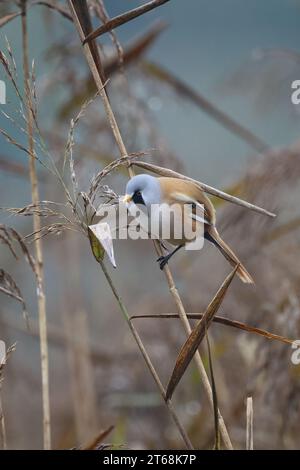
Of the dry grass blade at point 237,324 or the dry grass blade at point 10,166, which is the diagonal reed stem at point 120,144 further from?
the dry grass blade at point 10,166

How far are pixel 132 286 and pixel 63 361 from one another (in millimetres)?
651

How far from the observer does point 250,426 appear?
103 cm

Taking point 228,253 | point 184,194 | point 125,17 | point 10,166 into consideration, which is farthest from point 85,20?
point 10,166

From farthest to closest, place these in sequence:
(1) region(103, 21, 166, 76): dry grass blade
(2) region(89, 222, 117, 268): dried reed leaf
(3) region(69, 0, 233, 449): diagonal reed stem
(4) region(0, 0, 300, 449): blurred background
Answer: (4) region(0, 0, 300, 449): blurred background, (1) region(103, 21, 166, 76): dry grass blade, (3) region(69, 0, 233, 449): diagonal reed stem, (2) region(89, 222, 117, 268): dried reed leaf

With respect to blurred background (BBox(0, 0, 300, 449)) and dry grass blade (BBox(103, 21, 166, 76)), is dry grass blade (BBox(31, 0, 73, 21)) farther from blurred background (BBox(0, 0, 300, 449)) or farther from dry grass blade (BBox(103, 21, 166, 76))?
dry grass blade (BBox(103, 21, 166, 76))

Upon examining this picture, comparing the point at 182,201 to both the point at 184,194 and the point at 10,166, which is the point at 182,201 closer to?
the point at 184,194

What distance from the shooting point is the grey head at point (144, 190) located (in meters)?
1.01

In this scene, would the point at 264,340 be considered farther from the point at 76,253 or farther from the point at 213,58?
the point at 213,58

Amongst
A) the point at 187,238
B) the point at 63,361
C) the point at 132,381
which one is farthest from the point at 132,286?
the point at 187,238

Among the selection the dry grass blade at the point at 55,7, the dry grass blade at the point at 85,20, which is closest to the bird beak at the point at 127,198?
the dry grass blade at the point at 85,20

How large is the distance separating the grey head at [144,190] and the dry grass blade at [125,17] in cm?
21

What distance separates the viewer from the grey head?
101 cm

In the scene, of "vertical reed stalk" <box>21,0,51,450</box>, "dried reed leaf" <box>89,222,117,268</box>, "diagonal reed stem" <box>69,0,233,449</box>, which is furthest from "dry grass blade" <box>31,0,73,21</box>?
"dried reed leaf" <box>89,222,117,268</box>

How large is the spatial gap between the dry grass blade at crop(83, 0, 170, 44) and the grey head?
21 cm
